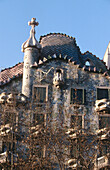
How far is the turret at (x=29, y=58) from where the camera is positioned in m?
28.9

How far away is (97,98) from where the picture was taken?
94.2 feet

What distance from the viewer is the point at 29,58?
98.9 ft

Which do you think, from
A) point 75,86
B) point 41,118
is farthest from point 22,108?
point 75,86

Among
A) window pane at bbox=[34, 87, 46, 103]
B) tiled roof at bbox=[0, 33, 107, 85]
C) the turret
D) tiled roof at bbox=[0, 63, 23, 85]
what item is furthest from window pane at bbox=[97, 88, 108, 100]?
tiled roof at bbox=[0, 63, 23, 85]

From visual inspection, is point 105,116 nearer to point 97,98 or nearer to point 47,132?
point 97,98

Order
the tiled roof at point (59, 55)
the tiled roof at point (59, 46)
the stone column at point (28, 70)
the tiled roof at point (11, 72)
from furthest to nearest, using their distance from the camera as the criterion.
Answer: the tiled roof at point (59, 46) → the tiled roof at point (11, 72) → the tiled roof at point (59, 55) → the stone column at point (28, 70)

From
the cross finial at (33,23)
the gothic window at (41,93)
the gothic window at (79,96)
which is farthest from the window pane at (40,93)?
the cross finial at (33,23)

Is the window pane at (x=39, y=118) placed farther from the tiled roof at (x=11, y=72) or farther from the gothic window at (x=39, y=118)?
the tiled roof at (x=11, y=72)

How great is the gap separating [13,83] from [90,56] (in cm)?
759

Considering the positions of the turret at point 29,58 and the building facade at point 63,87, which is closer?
the building facade at point 63,87

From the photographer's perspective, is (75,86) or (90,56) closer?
(75,86)

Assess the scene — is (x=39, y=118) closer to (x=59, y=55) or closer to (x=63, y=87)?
(x=63, y=87)

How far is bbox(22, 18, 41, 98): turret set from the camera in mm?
28938

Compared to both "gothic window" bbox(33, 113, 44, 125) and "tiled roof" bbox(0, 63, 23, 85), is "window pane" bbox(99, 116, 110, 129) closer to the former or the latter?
"gothic window" bbox(33, 113, 44, 125)
